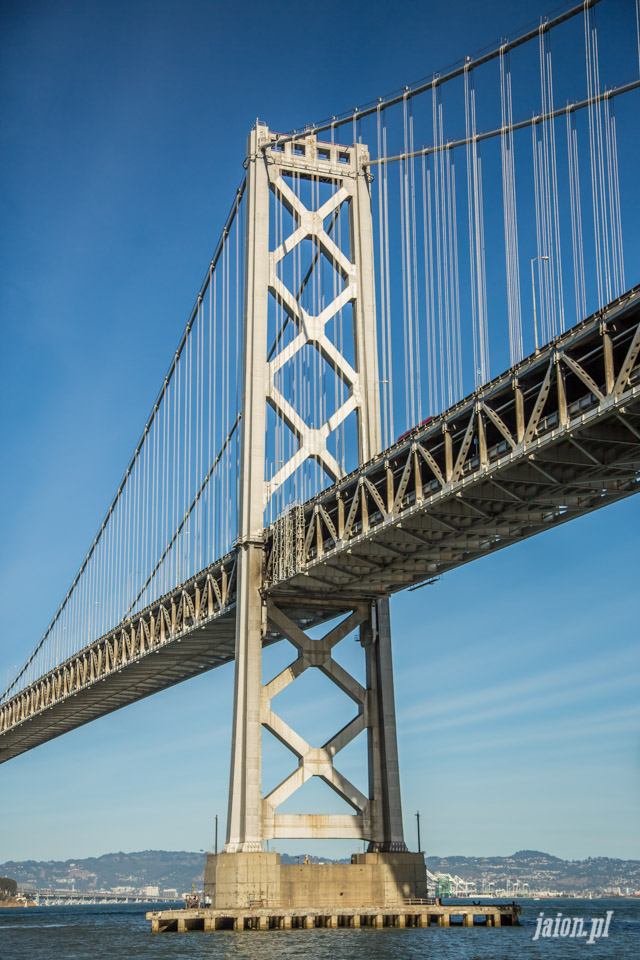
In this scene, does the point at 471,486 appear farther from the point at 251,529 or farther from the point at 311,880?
the point at 311,880

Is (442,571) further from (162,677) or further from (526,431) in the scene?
(162,677)

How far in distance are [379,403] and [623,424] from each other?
727 inches

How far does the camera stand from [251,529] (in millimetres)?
45031

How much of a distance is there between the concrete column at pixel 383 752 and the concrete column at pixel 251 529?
445 cm

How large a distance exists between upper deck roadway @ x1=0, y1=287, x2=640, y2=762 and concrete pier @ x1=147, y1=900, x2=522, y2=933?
10.7m

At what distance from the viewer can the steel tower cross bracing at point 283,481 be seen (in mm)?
42188

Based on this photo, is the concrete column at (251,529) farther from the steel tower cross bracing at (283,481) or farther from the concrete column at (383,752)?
the concrete column at (383,752)

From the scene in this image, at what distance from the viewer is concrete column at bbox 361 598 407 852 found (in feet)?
142

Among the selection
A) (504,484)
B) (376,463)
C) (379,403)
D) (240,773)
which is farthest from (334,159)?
(240,773)

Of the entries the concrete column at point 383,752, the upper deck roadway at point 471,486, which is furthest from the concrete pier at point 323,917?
the upper deck roadway at point 471,486

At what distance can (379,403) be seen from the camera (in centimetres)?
4734

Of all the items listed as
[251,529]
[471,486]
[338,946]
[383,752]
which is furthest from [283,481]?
[338,946]

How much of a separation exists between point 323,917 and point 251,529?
44.9 feet

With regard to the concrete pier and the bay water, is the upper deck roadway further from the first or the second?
the bay water
